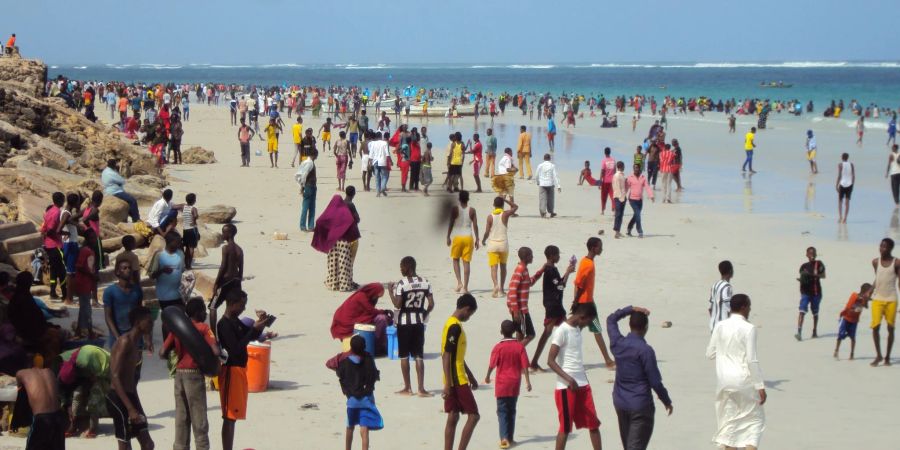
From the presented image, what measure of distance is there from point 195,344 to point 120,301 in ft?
8.24

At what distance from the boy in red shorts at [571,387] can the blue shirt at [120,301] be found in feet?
12.0

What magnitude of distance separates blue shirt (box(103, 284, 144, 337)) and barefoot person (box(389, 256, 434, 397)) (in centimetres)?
224

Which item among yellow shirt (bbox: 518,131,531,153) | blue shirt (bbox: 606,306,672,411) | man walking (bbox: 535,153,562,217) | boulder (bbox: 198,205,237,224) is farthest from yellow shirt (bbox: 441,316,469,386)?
yellow shirt (bbox: 518,131,531,153)

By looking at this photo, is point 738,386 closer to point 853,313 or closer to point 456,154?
point 853,313

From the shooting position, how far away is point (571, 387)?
311 inches

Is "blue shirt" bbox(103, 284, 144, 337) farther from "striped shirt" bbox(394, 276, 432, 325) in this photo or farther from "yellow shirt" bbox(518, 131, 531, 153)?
"yellow shirt" bbox(518, 131, 531, 153)

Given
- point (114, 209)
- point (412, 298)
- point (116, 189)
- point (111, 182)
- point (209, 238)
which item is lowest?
point (209, 238)

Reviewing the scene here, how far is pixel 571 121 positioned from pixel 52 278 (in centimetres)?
4184

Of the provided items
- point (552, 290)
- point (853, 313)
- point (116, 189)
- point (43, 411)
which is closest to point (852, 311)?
point (853, 313)

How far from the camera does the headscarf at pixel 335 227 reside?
13703 mm

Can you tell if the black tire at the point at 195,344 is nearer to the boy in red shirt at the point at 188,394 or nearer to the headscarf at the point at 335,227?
the boy in red shirt at the point at 188,394

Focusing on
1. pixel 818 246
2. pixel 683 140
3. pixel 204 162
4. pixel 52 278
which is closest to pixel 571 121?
pixel 683 140

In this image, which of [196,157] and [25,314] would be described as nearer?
[25,314]

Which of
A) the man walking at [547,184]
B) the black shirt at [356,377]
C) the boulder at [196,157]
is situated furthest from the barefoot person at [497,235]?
the boulder at [196,157]
